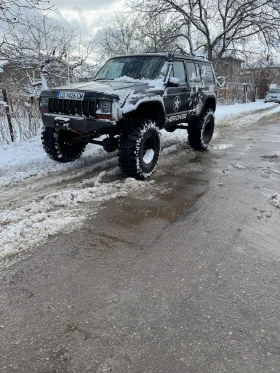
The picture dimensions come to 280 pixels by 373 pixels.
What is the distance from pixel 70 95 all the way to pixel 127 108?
38.1 inches

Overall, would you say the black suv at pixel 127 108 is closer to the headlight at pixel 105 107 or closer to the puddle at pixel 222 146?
the headlight at pixel 105 107

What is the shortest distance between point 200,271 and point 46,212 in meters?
2.13

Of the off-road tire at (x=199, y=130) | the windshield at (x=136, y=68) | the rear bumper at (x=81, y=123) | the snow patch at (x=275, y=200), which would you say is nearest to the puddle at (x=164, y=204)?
the snow patch at (x=275, y=200)

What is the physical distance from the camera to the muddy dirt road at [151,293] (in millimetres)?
1949

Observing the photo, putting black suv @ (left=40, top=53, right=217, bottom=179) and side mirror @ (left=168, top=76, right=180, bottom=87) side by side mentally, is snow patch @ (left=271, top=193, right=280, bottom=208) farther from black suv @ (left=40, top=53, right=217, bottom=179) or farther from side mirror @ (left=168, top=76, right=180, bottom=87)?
side mirror @ (left=168, top=76, right=180, bottom=87)

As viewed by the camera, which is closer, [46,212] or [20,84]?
[46,212]

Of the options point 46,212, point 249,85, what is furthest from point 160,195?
point 249,85

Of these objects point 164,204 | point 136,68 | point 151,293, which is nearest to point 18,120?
point 136,68

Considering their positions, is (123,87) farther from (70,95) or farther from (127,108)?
(70,95)

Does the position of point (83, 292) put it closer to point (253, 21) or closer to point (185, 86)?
point (185, 86)

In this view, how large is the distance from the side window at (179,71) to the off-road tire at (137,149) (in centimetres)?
148

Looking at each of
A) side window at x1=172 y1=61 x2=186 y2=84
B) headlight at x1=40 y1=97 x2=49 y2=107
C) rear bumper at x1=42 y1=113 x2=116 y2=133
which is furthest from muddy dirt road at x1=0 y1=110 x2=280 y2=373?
side window at x1=172 y1=61 x2=186 y2=84

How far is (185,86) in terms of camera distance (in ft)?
21.1

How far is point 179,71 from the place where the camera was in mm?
6273
